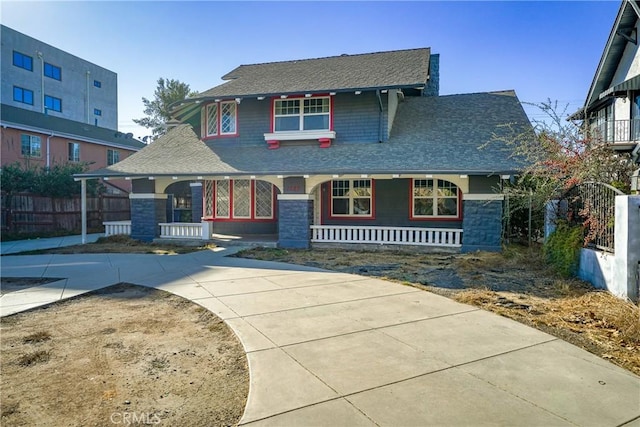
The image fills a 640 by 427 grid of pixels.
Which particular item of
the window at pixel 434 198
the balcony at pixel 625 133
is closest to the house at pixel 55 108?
the window at pixel 434 198

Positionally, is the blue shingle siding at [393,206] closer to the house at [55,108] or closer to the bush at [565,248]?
the bush at [565,248]

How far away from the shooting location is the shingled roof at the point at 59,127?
23609 mm

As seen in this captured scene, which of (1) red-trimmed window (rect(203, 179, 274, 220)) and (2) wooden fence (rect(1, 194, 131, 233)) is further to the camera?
(2) wooden fence (rect(1, 194, 131, 233))

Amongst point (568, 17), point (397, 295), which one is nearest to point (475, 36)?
point (568, 17)

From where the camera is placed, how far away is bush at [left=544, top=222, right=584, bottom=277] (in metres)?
8.20

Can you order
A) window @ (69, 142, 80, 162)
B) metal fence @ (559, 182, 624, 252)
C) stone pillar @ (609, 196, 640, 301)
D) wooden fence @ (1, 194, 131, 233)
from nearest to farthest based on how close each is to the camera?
stone pillar @ (609, 196, 640, 301), metal fence @ (559, 182, 624, 252), wooden fence @ (1, 194, 131, 233), window @ (69, 142, 80, 162)

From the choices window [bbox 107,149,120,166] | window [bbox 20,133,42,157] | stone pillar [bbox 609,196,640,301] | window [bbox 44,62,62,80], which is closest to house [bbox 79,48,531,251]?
stone pillar [bbox 609,196,640,301]

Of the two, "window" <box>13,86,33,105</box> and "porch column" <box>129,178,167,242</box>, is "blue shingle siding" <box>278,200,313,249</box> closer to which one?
"porch column" <box>129,178,167,242</box>

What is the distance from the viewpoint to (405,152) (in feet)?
44.3

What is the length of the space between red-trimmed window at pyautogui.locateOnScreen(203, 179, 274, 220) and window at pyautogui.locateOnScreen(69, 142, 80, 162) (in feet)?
Result: 52.9

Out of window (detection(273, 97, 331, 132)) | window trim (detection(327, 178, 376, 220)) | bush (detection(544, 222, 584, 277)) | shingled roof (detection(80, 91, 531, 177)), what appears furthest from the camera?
window trim (detection(327, 178, 376, 220))

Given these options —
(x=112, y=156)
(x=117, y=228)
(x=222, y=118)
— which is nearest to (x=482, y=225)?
(x=222, y=118)

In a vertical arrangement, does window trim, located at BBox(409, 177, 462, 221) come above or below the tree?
below

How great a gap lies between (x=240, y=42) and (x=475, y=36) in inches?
308
